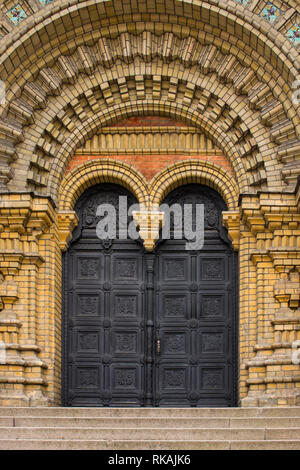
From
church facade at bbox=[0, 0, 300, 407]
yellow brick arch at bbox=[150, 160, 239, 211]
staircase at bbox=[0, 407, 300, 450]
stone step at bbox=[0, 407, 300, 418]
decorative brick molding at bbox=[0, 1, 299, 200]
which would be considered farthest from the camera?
yellow brick arch at bbox=[150, 160, 239, 211]

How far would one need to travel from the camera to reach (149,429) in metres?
12.7

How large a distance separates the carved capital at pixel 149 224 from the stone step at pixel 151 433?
4853 millimetres

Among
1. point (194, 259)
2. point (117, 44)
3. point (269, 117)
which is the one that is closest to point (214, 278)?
point (194, 259)

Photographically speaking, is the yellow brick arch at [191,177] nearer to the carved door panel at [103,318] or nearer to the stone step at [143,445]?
the carved door panel at [103,318]

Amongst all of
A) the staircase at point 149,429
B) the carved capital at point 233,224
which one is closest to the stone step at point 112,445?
the staircase at point 149,429

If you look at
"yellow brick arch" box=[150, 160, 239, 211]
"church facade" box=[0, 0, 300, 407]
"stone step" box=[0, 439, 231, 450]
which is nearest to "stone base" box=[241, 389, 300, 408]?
"church facade" box=[0, 0, 300, 407]

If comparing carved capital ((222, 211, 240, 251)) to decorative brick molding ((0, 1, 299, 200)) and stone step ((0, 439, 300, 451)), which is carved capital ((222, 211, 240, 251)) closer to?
decorative brick molding ((0, 1, 299, 200))

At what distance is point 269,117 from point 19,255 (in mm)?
4694

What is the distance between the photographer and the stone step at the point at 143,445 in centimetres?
1208

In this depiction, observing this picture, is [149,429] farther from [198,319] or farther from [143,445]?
[198,319]

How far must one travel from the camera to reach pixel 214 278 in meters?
17.1

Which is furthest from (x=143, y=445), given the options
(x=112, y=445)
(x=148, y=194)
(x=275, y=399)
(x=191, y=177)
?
(x=191, y=177)

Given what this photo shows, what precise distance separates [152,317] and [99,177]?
258 cm

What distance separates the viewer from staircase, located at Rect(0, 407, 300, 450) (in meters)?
12.2
